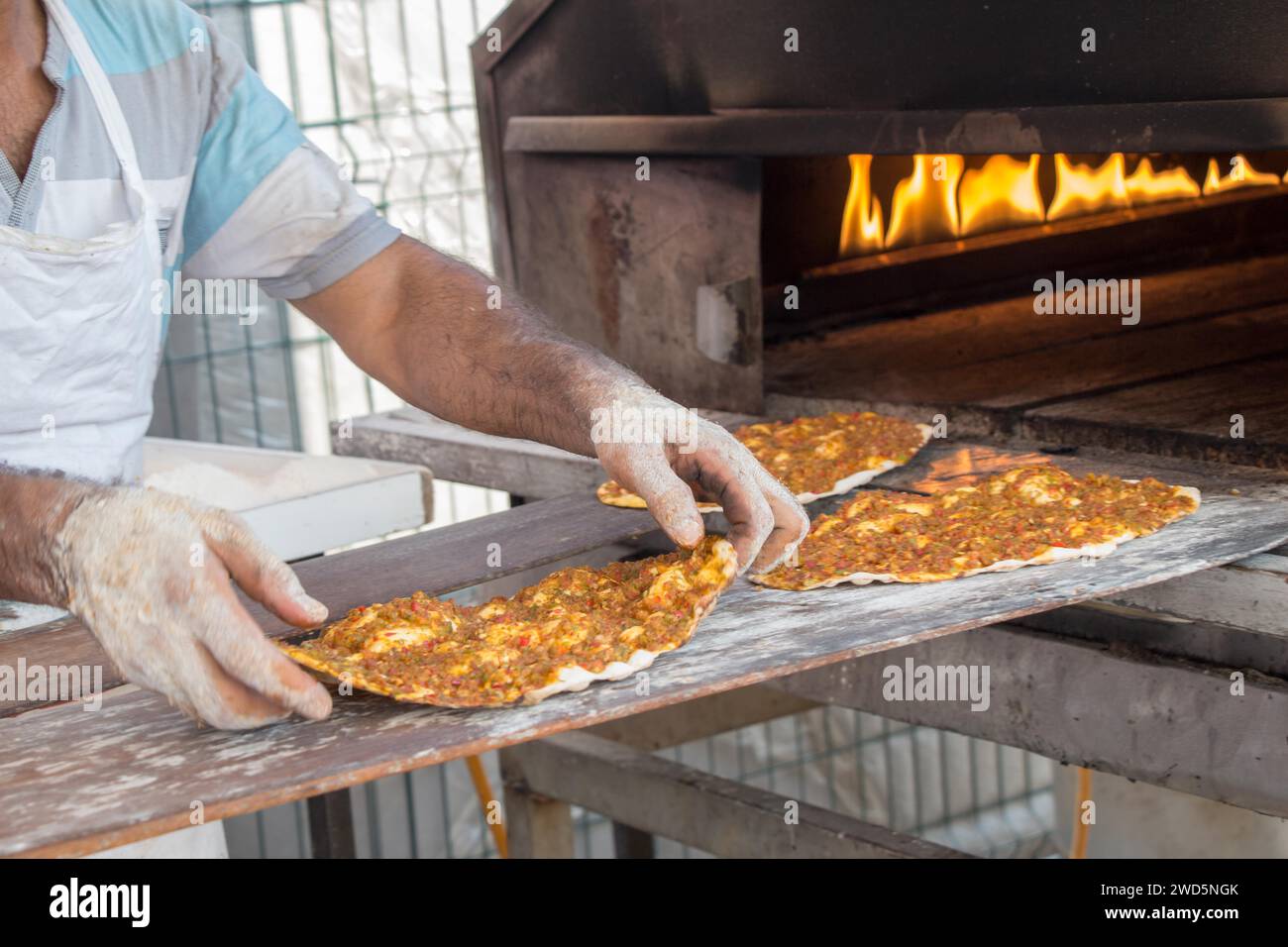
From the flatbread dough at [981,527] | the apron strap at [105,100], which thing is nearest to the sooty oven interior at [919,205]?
the flatbread dough at [981,527]

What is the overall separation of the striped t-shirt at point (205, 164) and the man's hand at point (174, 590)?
876mm

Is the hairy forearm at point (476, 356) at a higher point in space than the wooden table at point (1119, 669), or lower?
higher

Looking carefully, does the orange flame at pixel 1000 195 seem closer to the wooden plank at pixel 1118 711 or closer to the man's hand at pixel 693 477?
the wooden plank at pixel 1118 711

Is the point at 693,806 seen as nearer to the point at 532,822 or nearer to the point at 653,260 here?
the point at 532,822

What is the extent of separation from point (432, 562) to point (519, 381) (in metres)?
0.30

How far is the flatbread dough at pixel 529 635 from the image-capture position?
1.77 m

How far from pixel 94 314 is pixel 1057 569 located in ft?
4.63

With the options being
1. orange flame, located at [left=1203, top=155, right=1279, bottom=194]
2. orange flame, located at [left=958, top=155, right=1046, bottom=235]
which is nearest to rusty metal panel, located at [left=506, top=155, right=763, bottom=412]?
orange flame, located at [left=958, top=155, right=1046, bottom=235]

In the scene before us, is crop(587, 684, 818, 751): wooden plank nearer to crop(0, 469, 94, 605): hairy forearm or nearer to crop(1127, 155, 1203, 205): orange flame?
crop(1127, 155, 1203, 205): orange flame

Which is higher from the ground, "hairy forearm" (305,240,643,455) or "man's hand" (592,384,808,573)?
"hairy forearm" (305,240,643,455)

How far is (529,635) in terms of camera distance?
6.35 ft

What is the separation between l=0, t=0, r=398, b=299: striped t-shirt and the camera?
2.28 meters

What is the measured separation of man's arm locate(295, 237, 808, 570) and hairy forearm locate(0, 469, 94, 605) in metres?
0.69

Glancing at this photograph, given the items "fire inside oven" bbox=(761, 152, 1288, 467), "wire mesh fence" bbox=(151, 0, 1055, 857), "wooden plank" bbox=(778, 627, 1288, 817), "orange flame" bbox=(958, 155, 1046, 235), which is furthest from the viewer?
"wire mesh fence" bbox=(151, 0, 1055, 857)
